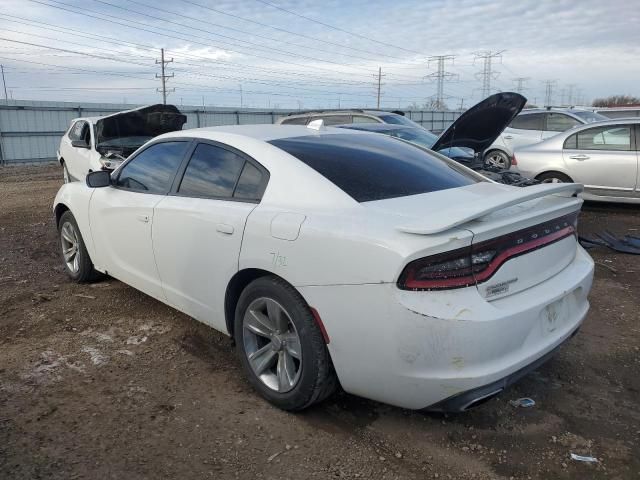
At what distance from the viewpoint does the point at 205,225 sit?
11.1 ft

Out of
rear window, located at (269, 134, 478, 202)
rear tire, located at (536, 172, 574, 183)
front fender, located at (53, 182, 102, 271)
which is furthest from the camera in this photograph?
rear tire, located at (536, 172, 574, 183)

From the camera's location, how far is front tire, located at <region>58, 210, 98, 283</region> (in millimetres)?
5062

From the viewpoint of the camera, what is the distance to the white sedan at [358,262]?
2426 mm

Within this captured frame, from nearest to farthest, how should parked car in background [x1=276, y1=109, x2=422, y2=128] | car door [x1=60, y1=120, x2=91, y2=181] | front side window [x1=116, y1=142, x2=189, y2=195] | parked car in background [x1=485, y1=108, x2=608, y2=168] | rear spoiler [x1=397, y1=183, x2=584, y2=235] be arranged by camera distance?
rear spoiler [x1=397, y1=183, x2=584, y2=235] → front side window [x1=116, y1=142, x2=189, y2=195] → car door [x1=60, y1=120, x2=91, y2=181] → parked car in background [x1=276, y1=109, x2=422, y2=128] → parked car in background [x1=485, y1=108, x2=608, y2=168]

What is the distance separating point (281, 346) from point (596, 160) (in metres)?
7.14

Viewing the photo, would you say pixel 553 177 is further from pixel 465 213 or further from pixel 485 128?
pixel 465 213

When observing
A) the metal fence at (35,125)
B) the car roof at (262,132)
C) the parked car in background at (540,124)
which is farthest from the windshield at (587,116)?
the metal fence at (35,125)

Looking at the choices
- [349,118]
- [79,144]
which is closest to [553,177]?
[349,118]

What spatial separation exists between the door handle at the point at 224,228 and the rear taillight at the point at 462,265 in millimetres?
1185

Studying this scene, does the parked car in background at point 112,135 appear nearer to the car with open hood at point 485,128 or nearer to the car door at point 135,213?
the car door at point 135,213

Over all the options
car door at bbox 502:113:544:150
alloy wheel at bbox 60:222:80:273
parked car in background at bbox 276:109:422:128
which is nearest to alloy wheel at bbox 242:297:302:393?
alloy wheel at bbox 60:222:80:273

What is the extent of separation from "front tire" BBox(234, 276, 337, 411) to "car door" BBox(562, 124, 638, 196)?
6.84 m

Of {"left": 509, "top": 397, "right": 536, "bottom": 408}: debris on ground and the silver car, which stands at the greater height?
the silver car

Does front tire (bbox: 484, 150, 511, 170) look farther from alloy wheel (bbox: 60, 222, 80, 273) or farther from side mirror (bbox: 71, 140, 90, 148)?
alloy wheel (bbox: 60, 222, 80, 273)
